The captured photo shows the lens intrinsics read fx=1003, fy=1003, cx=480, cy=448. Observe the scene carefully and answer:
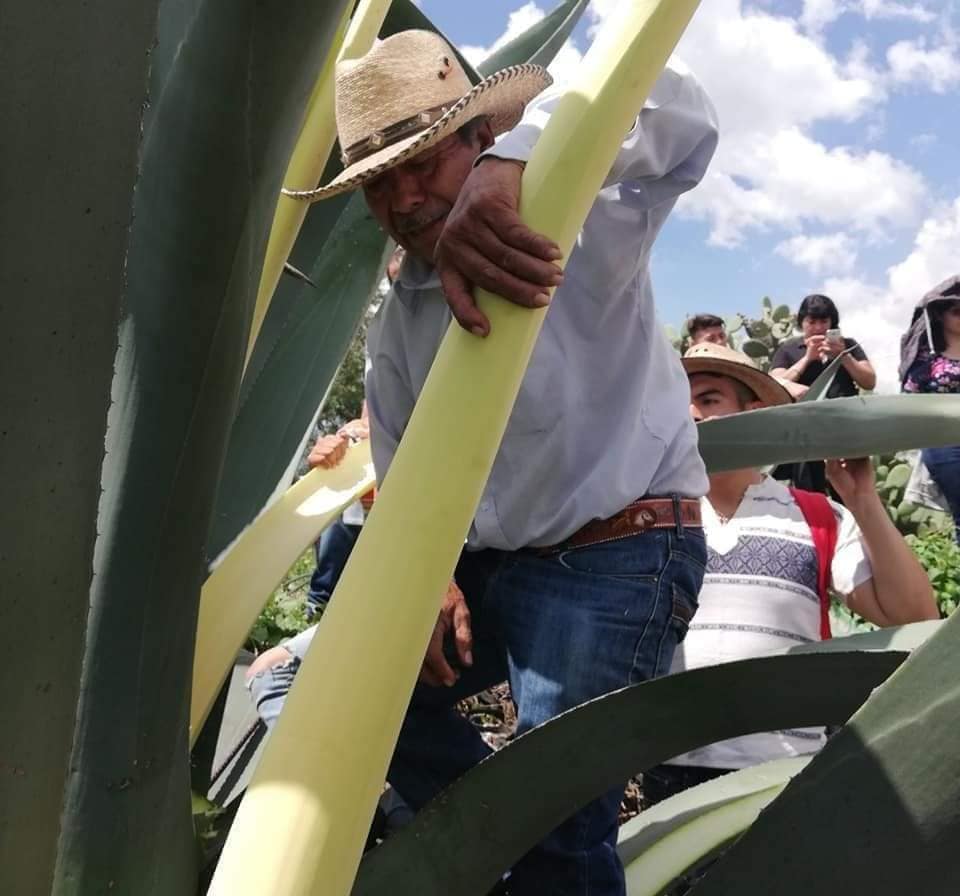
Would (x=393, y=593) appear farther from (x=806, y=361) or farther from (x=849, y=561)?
(x=806, y=361)

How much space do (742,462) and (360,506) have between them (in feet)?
2.78

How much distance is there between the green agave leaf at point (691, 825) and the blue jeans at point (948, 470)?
1.80 m

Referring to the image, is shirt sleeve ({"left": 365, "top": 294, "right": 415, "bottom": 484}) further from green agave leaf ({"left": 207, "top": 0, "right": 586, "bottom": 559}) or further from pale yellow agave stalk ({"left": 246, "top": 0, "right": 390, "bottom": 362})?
pale yellow agave stalk ({"left": 246, "top": 0, "right": 390, "bottom": 362})

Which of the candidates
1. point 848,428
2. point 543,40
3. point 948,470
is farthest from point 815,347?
point 848,428

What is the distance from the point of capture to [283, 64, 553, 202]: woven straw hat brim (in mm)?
764

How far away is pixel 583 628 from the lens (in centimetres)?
97

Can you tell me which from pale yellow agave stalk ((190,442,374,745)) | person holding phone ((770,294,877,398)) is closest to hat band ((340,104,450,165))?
pale yellow agave stalk ((190,442,374,745))

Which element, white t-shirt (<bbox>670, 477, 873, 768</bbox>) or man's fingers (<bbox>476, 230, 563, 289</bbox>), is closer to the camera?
man's fingers (<bbox>476, 230, 563, 289</bbox>)

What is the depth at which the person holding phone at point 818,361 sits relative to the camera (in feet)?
8.14

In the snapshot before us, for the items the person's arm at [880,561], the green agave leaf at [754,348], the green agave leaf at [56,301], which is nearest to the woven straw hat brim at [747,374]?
the person's arm at [880,561]

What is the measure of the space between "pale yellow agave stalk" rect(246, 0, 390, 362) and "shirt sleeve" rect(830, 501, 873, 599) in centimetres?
104

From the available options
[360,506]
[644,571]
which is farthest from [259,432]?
[360,506]

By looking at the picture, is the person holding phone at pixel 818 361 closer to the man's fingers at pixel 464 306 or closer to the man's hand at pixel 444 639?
the man's hand at pixel 444 639

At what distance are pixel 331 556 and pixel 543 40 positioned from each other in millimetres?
1254
